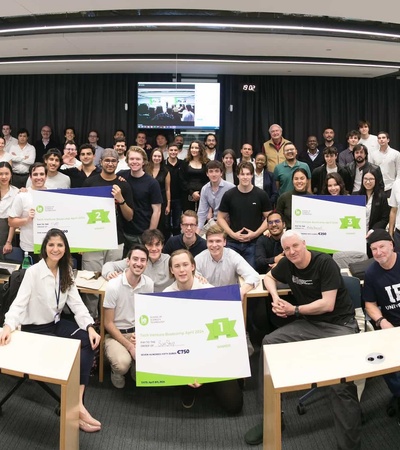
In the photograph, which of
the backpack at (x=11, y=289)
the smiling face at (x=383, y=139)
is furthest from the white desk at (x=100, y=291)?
the smiling face at (x=383, y=139)

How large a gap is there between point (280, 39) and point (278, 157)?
68.8 inches

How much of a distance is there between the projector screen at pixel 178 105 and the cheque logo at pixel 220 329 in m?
5.37

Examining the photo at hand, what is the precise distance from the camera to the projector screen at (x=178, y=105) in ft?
24.4

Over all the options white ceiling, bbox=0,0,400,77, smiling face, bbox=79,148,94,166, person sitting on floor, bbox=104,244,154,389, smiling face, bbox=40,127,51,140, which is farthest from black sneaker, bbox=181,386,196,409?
smiling face, bbox=40,127,51,140

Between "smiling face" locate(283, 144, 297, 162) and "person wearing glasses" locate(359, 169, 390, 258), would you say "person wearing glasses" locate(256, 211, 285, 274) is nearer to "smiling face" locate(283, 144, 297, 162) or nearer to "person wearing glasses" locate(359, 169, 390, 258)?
"person wearing glasses" locate(359, 169, 390, 258)

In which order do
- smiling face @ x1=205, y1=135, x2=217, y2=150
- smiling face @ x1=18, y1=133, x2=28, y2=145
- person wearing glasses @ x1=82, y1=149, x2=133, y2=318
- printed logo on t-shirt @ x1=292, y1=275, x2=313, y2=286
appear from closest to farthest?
printed logo on t-shirt @ x1=292, y1=275, x2=313, y2=286 → person wearing glasses @ x1=82, y1=149, x2=133, y2=318 → smiling face @ x1=205, y1=135, x2=217, y2=150 → smiling face @ x1=18, y1=133, x2=28, y2=145

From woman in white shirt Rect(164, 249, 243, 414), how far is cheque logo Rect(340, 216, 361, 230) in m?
1.62

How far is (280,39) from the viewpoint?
5352mm

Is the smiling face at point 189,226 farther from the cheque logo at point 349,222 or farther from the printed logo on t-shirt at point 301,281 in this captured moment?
the cheque logo at point 349,222

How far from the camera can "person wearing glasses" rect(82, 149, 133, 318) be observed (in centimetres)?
393

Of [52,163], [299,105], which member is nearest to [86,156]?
[52,163]

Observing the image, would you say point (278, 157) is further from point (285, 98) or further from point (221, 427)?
point (221, 427)

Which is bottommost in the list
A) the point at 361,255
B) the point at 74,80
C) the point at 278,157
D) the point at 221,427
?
the point at 221,427

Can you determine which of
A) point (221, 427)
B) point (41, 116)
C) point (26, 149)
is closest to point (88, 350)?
point (221, 427)
